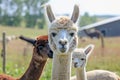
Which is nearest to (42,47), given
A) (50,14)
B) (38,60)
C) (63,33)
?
(38,60)

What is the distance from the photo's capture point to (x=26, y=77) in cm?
782

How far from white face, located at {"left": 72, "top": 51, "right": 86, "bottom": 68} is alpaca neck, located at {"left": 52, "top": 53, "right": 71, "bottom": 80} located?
280 centimetres

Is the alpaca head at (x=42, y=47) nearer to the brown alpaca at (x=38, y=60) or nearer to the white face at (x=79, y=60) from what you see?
the brown alpaca at (x=38, y=60)

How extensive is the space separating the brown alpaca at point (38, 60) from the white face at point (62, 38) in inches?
84.5

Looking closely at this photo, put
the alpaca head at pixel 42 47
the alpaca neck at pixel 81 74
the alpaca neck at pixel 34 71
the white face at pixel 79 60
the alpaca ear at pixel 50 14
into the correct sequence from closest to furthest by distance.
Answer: the alpaca ear at pixel 50 14, the alpaca neck at pixel 34 71, the alpaca head at pixel 42 47, the alpaca neck at pixel 81 74, the white face at pixel 79 60

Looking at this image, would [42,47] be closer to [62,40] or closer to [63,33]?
[63,33]

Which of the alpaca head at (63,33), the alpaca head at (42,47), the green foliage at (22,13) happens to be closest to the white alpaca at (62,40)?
the alpaca head at (63,33)

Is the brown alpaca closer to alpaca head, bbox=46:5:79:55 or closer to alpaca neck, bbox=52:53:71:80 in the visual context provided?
alpaca neck, bbox=52:53:71:80

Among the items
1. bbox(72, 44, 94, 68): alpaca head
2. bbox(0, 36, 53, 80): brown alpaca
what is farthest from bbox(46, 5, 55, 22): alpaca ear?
bbox(72, 44, 94, 68): alpaca head

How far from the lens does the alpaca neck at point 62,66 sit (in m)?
5.98

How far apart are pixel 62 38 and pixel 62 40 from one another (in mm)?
68

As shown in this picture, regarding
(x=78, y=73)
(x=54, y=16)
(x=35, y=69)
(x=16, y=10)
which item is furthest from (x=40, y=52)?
(x=16, y=10)

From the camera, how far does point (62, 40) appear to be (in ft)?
18.4

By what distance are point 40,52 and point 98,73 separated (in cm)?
252
